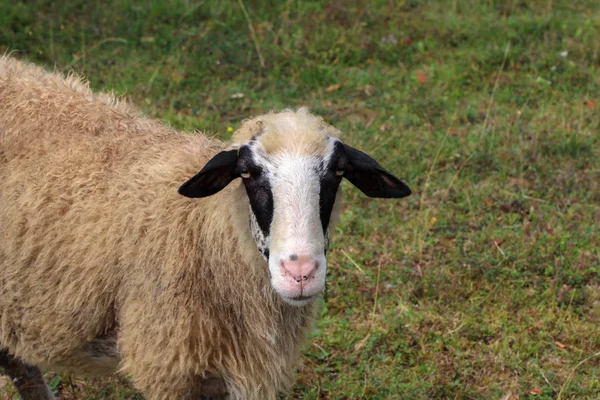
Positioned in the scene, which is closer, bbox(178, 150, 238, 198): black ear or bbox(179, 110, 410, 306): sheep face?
bbox(179, 110, 410, 306): sheep face

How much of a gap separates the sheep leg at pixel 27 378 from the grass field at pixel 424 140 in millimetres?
276

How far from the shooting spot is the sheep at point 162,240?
13.1 feet

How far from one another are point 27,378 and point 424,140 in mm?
4398

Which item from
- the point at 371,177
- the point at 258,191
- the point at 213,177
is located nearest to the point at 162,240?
the point at 213,177

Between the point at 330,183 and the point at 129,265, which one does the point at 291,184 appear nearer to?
the point at 330,183

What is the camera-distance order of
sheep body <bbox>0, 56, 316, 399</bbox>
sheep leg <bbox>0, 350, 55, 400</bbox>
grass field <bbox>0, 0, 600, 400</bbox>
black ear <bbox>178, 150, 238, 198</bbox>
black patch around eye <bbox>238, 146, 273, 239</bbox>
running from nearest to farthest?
black patch around eye <bbox>238, 146, 273, 239</bbox>
black ear <bbox>178, 150, 238, 198</bbox>
sheep body <bbox>0, 56, 316, 399</bbox>
sheep leg <bbox>0, 350, 55, 400</bbox>
grass field <bbox>0, 0, 600, 400</bbox>

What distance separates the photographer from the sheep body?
13.6 ft

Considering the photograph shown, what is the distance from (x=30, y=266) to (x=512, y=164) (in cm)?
475

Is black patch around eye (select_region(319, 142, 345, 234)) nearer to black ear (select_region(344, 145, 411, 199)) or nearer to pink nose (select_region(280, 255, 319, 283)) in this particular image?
black ear (select_region(344, 145, 411, 199))

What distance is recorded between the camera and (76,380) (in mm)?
5570

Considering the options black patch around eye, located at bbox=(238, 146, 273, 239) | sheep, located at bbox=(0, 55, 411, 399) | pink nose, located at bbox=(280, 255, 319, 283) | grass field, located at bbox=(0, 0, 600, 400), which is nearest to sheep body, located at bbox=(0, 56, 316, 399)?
sheep, located at bbox=(0, 55, 411, 399)

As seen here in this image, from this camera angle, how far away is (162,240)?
425 cm

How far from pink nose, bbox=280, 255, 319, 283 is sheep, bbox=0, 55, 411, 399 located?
10 centimetres

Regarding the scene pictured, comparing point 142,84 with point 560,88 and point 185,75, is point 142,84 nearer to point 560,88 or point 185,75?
point 185,75
